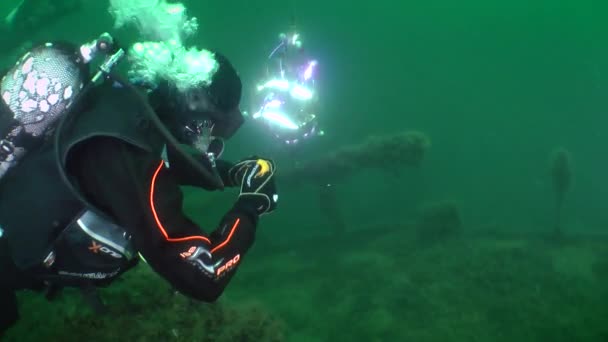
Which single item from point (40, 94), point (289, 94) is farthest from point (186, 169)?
point (289, 94)

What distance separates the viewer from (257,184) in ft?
7.69

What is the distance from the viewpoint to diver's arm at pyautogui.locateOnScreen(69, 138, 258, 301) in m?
1.71

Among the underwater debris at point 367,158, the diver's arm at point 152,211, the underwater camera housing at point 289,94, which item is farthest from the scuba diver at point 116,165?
the underwater debris at point 367,158

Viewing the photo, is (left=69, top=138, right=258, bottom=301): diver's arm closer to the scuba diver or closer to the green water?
the scuba diver

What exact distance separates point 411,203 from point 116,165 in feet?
85.8

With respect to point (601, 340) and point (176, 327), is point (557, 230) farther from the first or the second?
point (176, 327)

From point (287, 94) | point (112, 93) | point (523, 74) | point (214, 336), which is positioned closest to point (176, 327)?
point (214, 336)

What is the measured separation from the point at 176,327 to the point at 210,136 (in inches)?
102

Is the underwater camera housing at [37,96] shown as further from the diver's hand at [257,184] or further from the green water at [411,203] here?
the green water at [411,203]

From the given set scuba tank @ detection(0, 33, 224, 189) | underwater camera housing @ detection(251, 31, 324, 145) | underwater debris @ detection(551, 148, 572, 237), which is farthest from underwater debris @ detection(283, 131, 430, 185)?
scuba tank @ detection(0, 33, 224, 189)

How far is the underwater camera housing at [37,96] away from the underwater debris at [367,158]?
12.7m

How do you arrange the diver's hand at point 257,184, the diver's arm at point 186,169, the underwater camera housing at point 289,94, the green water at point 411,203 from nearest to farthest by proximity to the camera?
the diver's arm at point 186,169, the diver's hand at point 257,184, the underwater camera housing at point 289,94, the green water at point 411,203

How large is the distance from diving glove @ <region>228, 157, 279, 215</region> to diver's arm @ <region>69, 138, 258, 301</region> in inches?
14.8

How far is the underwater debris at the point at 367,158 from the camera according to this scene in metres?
14.0
